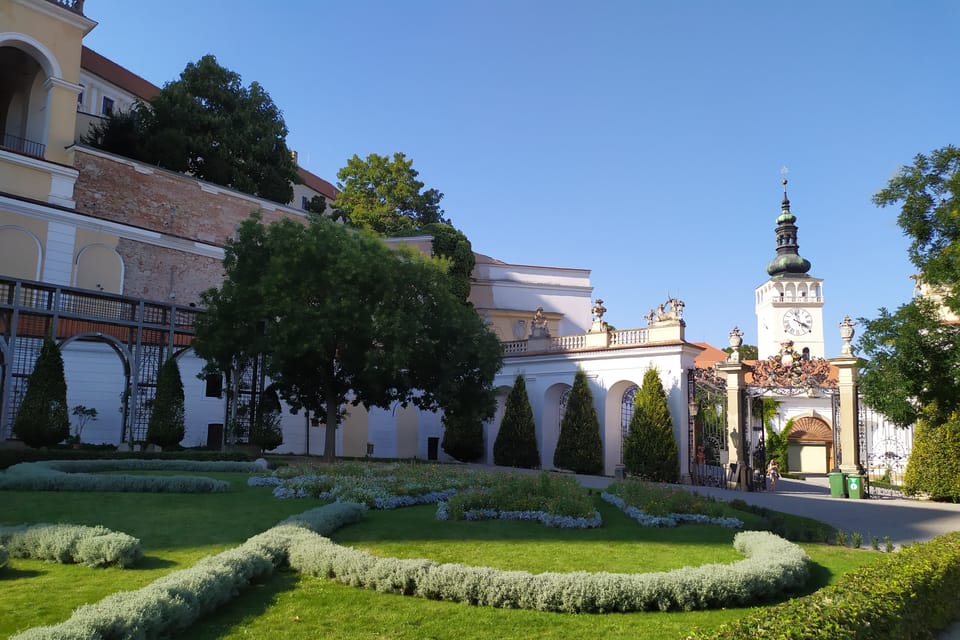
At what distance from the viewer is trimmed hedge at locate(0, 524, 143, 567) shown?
7773 mm

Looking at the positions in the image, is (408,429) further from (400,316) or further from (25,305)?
(25,305)

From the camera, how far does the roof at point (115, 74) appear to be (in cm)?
4817

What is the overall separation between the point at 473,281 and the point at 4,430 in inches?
1226

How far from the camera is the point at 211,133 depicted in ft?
135

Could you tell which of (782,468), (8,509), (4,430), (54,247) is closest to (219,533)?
(8,509)

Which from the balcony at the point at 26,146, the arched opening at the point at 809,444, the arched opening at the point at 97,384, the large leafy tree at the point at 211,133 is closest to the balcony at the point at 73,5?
the balcony at the point at 26,146

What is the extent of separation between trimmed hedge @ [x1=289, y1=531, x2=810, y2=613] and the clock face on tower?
79.6 meters

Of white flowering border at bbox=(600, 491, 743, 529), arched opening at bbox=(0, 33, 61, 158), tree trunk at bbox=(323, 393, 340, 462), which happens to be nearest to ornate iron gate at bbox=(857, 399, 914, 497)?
white flowering border at bbox=(600, 491, 743, 529)

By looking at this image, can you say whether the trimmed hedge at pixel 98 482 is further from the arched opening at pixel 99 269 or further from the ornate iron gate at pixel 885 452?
the arched opening at pixel 99 269

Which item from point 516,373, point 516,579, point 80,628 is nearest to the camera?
point 80,628

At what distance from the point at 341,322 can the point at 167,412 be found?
247 inches

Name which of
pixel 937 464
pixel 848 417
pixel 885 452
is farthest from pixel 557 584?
pixel 885 452

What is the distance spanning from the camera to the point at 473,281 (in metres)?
48.8

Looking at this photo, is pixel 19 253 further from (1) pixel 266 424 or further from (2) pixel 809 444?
(2) pixel 809 444
